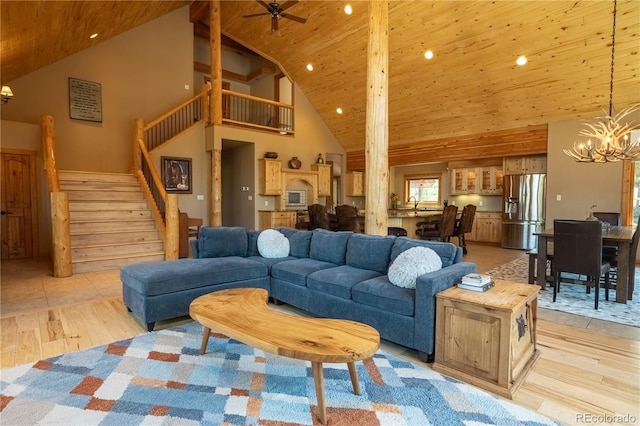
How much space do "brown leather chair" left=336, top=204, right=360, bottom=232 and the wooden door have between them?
238 inches

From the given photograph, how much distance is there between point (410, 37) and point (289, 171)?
4200 mm

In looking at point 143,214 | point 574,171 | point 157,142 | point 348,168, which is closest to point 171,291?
point 143,214

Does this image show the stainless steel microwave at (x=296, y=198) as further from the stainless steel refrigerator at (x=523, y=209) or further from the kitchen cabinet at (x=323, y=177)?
the stainless steel refrigerator at (x=523, y=209)

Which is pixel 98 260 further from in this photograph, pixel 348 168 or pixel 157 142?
pixel 348 168

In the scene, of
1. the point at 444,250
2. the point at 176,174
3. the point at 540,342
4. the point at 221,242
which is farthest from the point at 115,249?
the point at 540,342

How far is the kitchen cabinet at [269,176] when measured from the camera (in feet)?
27.7

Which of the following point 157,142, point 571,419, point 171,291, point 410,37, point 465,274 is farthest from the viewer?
point 157,142

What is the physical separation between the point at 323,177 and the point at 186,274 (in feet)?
22.8

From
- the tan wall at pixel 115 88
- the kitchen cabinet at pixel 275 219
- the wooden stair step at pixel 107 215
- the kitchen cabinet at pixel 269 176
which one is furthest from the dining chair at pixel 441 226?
the tan wall at pixel 115 88

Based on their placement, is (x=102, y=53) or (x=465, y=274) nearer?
(x=465, y=274)

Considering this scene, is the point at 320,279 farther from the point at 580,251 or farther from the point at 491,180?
the point at 491,180

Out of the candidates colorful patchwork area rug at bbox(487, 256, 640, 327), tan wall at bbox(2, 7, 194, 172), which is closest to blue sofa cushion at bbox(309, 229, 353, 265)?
colorful patchwork area rug at bbox(487, 256, 640, 327)

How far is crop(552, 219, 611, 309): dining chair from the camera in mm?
3570

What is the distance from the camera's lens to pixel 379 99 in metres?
4.20
